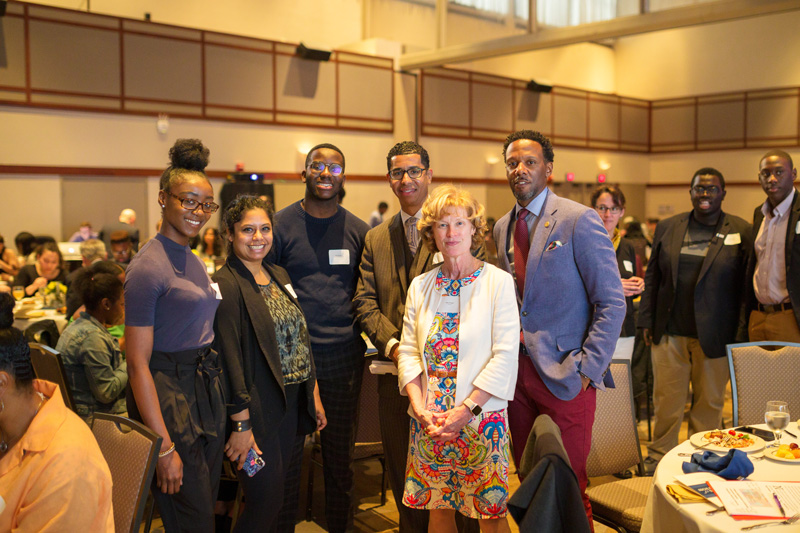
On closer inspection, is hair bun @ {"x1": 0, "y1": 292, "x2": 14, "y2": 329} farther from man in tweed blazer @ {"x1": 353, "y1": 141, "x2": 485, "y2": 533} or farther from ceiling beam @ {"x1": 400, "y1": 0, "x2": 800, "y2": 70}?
ceiling beam @ {"x1": 400, "y1": 0, "x2": 800, "y2": 70}

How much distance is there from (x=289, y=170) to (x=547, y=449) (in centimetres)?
1064

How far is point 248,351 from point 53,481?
3.28 feet

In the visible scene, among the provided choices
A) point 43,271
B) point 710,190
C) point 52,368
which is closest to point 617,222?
point 710,190

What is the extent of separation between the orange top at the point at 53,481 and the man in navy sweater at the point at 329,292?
1357 millimetres

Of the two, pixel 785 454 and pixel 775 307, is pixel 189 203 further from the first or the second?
pixel 775 307

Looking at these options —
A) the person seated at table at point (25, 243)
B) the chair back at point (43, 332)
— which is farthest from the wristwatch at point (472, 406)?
the person seated at table at point (25, 243)

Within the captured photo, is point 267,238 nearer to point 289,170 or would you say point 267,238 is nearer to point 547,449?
point 547,449

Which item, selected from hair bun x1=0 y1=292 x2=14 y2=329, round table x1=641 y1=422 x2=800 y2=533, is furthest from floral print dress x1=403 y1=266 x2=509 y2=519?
hair bun x1=0 y1=292 x2=14 y2=329

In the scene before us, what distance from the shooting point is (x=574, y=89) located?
642 inches

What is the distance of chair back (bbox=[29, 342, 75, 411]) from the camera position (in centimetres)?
309

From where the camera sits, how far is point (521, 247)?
2.76 m

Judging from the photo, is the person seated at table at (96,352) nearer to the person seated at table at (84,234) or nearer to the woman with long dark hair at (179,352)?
the woman with long dark hair at (179,352)

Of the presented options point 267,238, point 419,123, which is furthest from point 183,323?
point 419,123

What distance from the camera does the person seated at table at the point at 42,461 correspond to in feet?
5.24
